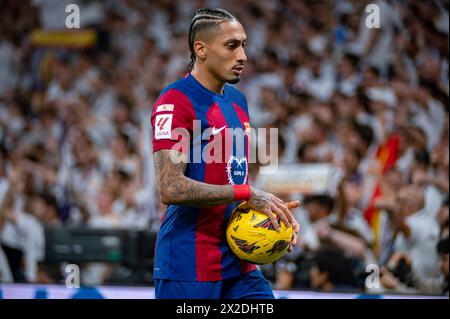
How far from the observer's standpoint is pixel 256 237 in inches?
159

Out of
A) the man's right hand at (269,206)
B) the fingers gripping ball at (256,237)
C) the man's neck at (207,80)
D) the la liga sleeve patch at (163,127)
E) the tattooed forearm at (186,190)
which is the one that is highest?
the man's neck at (207,80)

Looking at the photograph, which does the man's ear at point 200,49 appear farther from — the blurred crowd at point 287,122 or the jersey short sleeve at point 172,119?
the blurred crowd at point 287,122

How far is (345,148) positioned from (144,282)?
8.49 ft

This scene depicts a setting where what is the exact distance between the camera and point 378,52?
31.0 ft

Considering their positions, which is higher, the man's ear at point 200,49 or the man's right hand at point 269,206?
the man's ear at point 200,49

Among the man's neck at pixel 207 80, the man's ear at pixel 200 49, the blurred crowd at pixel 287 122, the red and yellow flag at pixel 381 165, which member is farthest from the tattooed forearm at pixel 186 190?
the red and yellow flag at pixel 381 165

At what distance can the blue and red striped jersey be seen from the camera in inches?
162

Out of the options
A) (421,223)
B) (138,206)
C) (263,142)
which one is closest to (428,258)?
(421,223)

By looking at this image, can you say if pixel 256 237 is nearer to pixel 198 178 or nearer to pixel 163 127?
pixel 198 178

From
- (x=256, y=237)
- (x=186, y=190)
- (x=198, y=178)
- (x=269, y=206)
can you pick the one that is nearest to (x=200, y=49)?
(x=198, y=178)

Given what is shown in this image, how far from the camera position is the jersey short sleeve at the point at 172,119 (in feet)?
13.3

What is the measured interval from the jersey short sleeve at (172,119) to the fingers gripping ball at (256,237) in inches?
18.0

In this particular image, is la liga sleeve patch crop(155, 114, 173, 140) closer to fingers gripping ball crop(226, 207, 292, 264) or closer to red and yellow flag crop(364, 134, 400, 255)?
fingers gripping ball crop(226, 207, 292, 264)

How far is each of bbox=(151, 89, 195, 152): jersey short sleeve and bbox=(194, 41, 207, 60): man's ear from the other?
0.82ft
